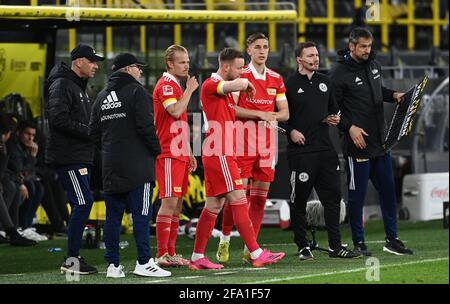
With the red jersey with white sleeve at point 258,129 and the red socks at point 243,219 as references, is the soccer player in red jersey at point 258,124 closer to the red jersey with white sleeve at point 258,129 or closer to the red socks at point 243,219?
the red jersey with white sleeve at point 258,129

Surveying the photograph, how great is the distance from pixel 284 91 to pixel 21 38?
5.78m

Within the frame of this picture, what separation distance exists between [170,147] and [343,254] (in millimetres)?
2025

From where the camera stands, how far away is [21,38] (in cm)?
1775

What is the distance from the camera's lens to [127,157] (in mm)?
11383

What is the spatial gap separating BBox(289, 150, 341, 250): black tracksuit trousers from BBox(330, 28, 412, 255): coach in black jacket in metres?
0.37

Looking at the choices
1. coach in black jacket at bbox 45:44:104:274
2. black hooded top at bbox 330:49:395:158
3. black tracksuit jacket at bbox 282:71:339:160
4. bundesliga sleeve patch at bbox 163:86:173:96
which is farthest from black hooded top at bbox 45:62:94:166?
black hooded top at bbox 330:49:395:158

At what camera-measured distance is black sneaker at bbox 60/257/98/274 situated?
11914 millimetres

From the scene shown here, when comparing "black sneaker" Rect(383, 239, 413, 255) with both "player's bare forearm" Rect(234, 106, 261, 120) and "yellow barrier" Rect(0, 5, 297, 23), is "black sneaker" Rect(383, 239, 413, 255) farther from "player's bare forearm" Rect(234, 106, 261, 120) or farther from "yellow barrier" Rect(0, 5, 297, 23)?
"yellow barrier" Rect(0, 5, 297, 23)

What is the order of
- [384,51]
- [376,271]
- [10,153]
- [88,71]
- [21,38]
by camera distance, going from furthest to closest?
1. [384,51]
2. [21,38]
3. [10,153]
4. [88,71]
5. [376,271]

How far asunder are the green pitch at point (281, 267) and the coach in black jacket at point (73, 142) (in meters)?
0.38

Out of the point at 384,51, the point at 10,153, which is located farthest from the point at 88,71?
the point at 384,51

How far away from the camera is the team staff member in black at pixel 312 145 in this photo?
13109mm

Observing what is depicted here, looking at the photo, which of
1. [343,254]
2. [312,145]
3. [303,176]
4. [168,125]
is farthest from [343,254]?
[168,125]
